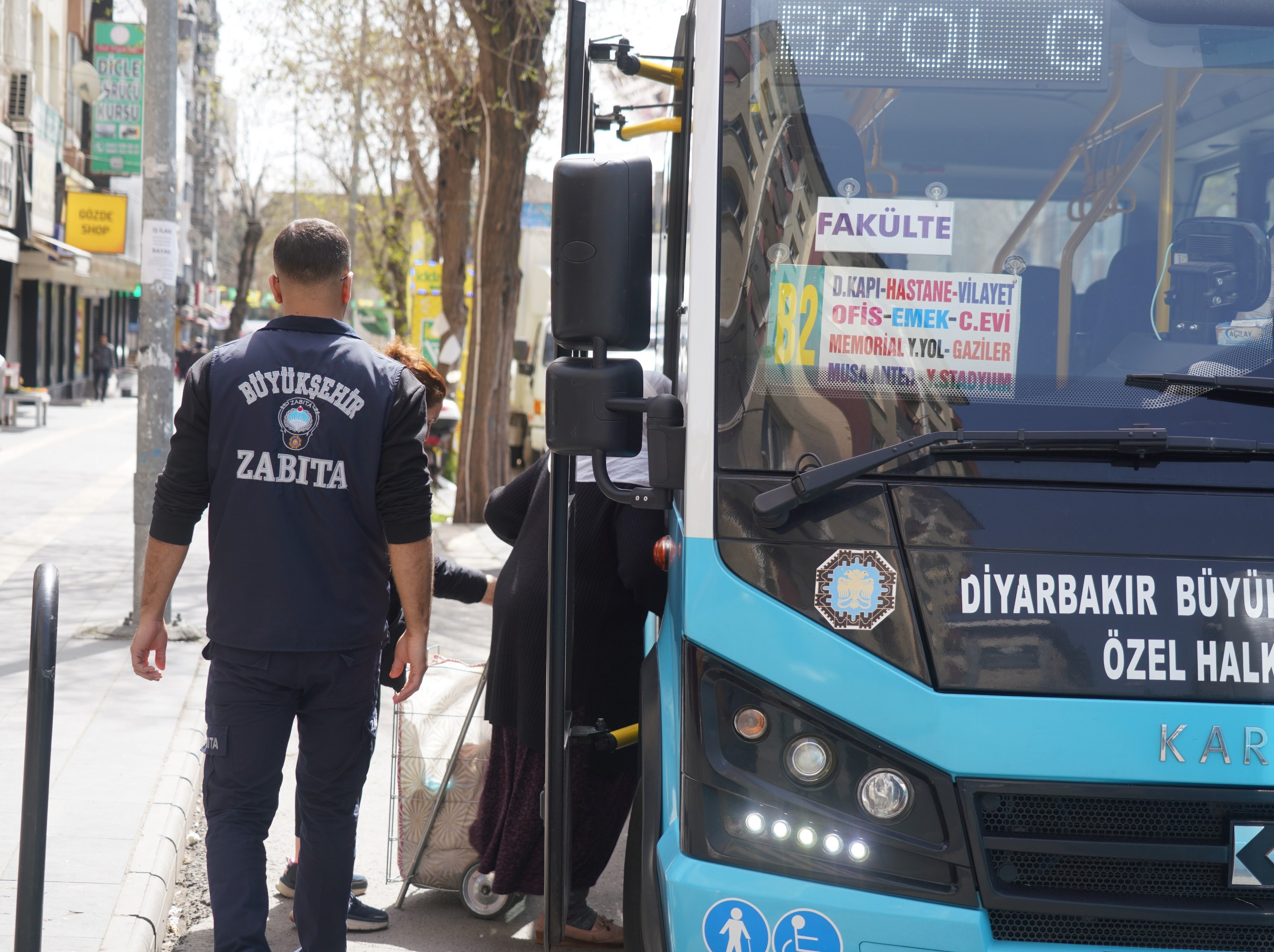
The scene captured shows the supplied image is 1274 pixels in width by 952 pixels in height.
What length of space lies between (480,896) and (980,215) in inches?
106

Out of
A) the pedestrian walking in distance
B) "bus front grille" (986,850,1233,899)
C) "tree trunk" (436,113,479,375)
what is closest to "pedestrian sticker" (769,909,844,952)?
"bus front grille" (986,850,1233,899)

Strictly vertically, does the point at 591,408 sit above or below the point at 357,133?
below

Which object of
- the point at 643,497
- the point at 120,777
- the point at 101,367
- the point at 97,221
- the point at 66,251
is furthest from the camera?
the point at 101,367

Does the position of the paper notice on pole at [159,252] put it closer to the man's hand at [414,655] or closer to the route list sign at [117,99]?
the man's hand at [414,655]

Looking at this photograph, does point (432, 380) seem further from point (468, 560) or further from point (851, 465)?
point (468, 560)

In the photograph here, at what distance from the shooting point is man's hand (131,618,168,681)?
3.47 m

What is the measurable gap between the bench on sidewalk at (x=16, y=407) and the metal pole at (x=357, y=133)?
551 centimetres

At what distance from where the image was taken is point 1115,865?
2512mm

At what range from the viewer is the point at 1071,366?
107 inches

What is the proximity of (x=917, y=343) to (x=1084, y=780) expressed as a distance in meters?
0.91

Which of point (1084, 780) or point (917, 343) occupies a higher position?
point (917, 343)

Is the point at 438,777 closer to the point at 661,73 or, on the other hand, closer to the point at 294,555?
the point at 294,555

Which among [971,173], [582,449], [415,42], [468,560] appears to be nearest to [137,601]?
[468,560]

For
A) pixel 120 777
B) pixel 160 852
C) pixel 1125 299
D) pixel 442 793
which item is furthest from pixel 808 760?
pixel 120 777
